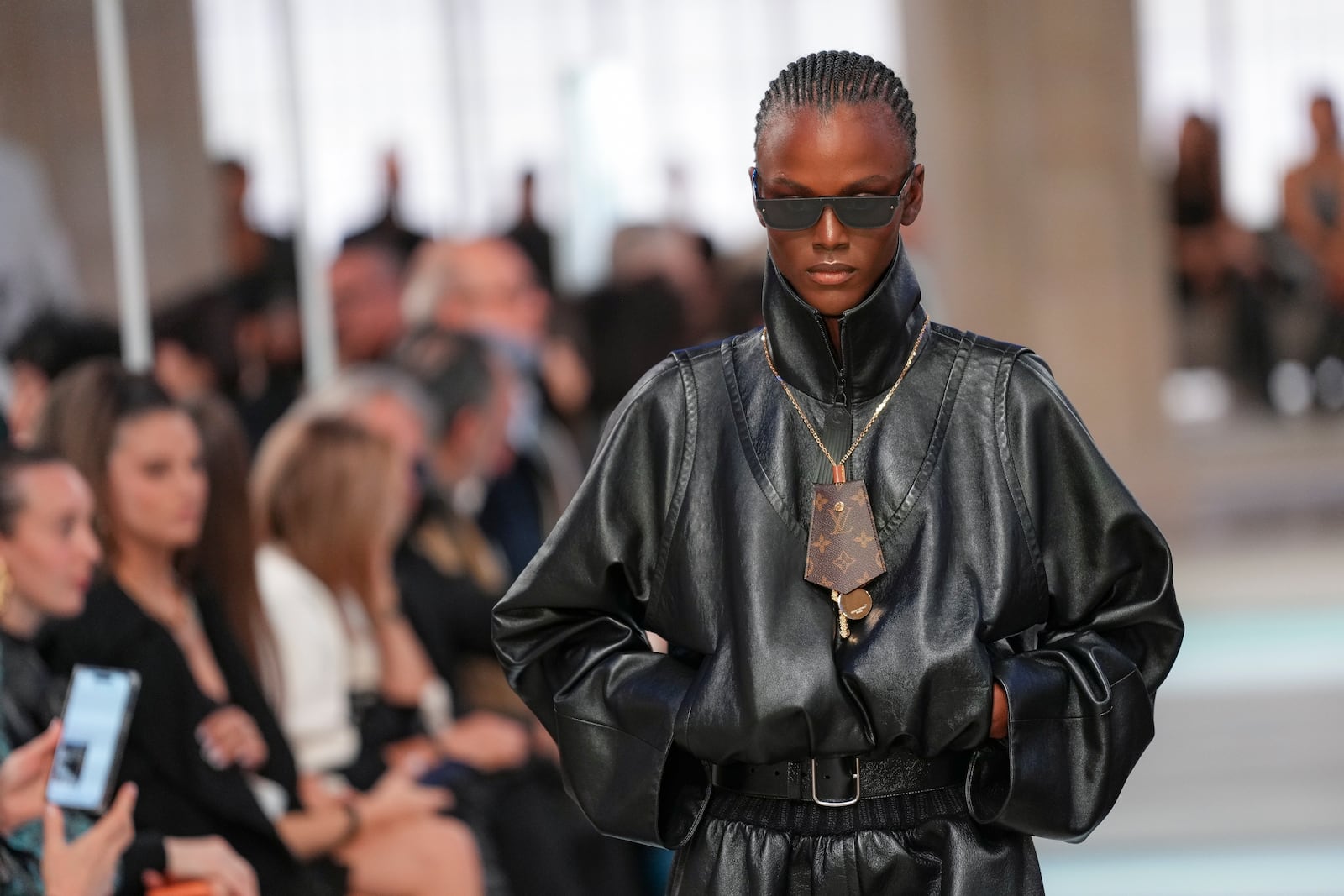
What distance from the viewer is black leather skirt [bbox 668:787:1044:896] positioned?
2086 mm

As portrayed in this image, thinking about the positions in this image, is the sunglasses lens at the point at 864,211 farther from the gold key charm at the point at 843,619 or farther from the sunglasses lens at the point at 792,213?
the gold key charm at the point at 843,619

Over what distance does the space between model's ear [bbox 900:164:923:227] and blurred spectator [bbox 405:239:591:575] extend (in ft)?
12.7

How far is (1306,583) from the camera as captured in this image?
27.7ft

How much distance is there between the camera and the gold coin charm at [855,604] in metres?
2.07

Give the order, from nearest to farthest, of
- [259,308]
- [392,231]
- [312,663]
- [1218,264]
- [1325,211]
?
[312,663], [259,308], [392,231], [1325,211], [1218,264]

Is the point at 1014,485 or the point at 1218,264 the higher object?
the point at 1014,485

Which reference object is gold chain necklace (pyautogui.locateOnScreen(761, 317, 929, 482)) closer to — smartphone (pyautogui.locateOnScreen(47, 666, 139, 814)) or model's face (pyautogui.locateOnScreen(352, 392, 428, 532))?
smartphone (pyautogui.locateOnScreen(47, 666, 139, 814))

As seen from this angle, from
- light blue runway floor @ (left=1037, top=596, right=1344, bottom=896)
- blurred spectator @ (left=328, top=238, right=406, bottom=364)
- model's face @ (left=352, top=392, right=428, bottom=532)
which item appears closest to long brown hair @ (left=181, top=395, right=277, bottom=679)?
model's face @ (left=352, top=392, right=428, bottom=532)

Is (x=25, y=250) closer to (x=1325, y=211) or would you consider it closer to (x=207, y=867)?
(x=207, y=867)

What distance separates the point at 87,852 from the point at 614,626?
1326mm

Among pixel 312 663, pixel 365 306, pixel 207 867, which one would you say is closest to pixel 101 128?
pixel 312 663

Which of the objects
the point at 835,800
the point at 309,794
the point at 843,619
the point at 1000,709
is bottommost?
the point at 309,794

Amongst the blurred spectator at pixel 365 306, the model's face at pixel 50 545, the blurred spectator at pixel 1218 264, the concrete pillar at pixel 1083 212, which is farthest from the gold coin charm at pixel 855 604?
the blurred spectator at pixel 1218 264

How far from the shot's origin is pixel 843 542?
2.07 metres
